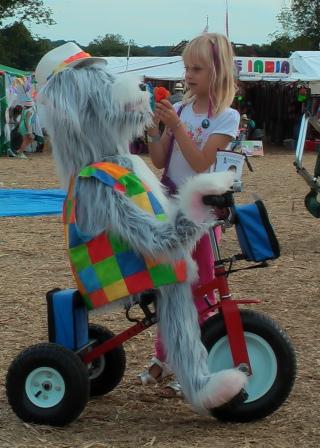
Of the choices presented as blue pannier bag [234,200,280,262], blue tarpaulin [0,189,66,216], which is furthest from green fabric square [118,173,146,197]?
blue tarpaulin [0,189,66,216]

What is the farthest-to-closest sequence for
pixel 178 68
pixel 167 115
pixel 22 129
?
pixel 178 68 < pixel 22 129 < pixel 167 115

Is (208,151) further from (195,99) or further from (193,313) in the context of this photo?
(193,313)

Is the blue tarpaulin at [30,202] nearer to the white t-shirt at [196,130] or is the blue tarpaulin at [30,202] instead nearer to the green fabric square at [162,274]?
the white t-shirt at [196,130]

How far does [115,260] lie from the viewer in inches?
105

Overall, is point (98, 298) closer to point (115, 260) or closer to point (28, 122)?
point (115, 260)

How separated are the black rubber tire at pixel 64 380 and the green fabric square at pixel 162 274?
1.41 feet

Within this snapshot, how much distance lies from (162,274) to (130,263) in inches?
4.8

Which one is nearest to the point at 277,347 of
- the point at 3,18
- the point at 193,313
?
the point at 193,313

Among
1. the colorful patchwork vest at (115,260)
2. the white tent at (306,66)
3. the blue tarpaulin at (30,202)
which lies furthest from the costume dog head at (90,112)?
the white tent at (306,66)

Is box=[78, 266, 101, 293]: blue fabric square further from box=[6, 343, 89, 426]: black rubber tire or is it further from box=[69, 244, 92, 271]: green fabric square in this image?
box=[6, 343, 89, 426]: black rubber tire

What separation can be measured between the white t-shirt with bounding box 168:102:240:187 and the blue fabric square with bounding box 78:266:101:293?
0.68 meters

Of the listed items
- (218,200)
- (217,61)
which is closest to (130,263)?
(218,200)

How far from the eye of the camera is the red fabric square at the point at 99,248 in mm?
2680

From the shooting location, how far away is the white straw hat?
280 cm
